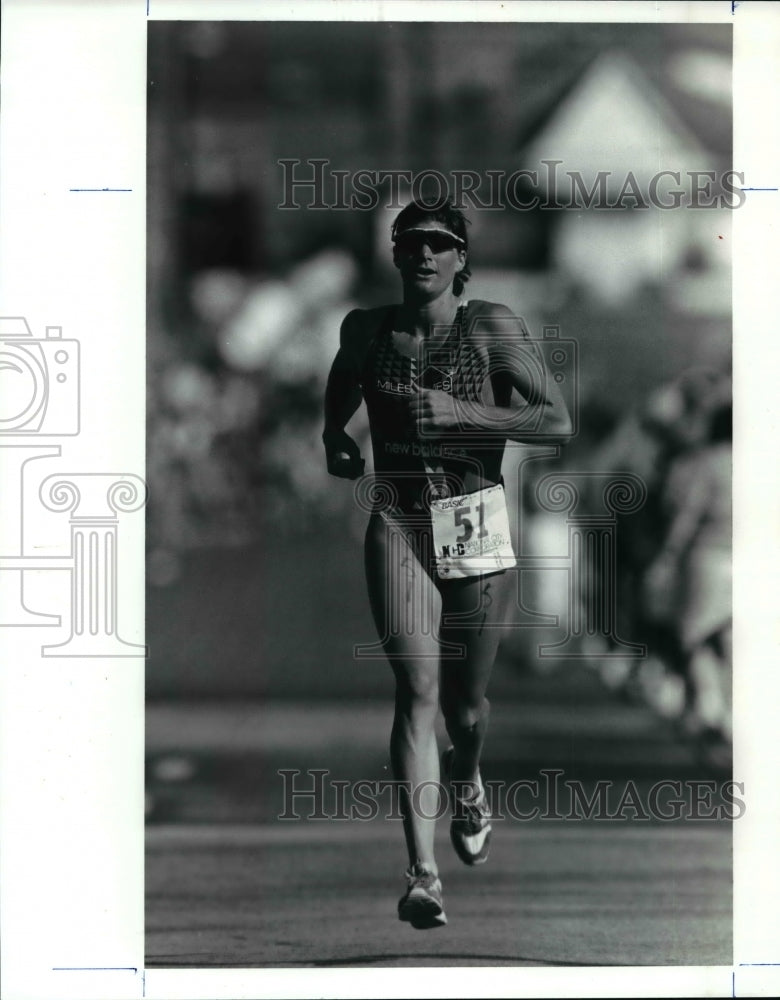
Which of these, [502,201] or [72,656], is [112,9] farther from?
[72,656]

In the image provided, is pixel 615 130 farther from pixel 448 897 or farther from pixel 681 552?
pixel 448 897

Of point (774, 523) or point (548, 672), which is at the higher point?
point (774, 523)

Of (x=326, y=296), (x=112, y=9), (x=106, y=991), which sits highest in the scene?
(x=112, y=9)

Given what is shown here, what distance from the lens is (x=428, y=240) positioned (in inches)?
283

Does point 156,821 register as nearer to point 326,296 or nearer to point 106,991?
point 106,991

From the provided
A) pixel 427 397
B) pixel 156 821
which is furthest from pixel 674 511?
pixel 156 821

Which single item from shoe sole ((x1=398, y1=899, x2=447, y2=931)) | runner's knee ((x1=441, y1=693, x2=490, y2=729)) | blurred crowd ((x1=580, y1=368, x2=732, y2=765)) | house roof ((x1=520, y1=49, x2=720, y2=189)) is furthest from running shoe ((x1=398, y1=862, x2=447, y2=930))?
house roof ((x1=520, y1=49, x2=720, y2=189))

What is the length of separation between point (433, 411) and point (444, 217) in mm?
610

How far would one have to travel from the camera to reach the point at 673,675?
7203 millimetres

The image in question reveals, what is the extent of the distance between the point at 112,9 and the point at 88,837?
8.47 ft

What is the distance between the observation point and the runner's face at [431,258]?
7.17 metres

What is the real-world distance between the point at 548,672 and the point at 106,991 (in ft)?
5.58

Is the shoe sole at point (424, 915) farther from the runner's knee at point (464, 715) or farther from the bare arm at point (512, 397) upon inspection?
the bare arm at point (512, 397)

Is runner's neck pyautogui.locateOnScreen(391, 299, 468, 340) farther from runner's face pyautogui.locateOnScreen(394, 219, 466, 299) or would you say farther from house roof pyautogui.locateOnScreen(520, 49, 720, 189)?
house roof pyautogui.locateOnScreen(520, 49, 720, 189)
